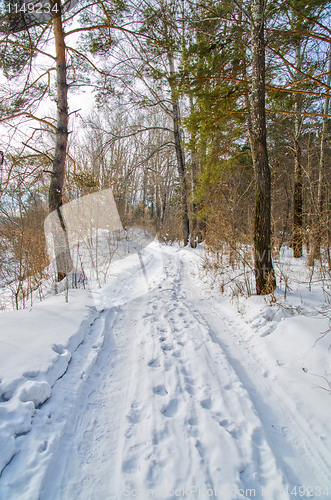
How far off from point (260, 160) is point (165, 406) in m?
4.11

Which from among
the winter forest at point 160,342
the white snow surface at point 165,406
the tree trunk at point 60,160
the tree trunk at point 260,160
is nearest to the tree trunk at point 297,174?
the winter forest at point 160,342

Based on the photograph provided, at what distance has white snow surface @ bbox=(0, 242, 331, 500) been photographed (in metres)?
1.39

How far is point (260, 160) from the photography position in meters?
3.92

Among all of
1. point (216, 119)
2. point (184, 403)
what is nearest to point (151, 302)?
point (184, 403)

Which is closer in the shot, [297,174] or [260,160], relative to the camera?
[260,160]

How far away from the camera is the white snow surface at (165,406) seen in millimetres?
1389

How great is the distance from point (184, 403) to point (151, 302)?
2.67m

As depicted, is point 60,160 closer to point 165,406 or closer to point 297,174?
point 165,406

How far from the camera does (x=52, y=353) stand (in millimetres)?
2375

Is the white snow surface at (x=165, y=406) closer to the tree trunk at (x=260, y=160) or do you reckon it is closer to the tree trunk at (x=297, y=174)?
the tree trunk at (x=260, y=160)

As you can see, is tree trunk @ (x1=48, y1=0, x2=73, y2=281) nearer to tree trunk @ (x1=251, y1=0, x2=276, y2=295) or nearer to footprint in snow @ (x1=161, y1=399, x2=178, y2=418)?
footprint in snow @ (x1=161, y1=399, x2=178, y2=418)

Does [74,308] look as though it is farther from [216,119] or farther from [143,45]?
[143,45]

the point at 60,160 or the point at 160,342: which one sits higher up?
the point at 60,160

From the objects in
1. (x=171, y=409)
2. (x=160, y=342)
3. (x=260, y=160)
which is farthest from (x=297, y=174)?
(x=171, y=409)
